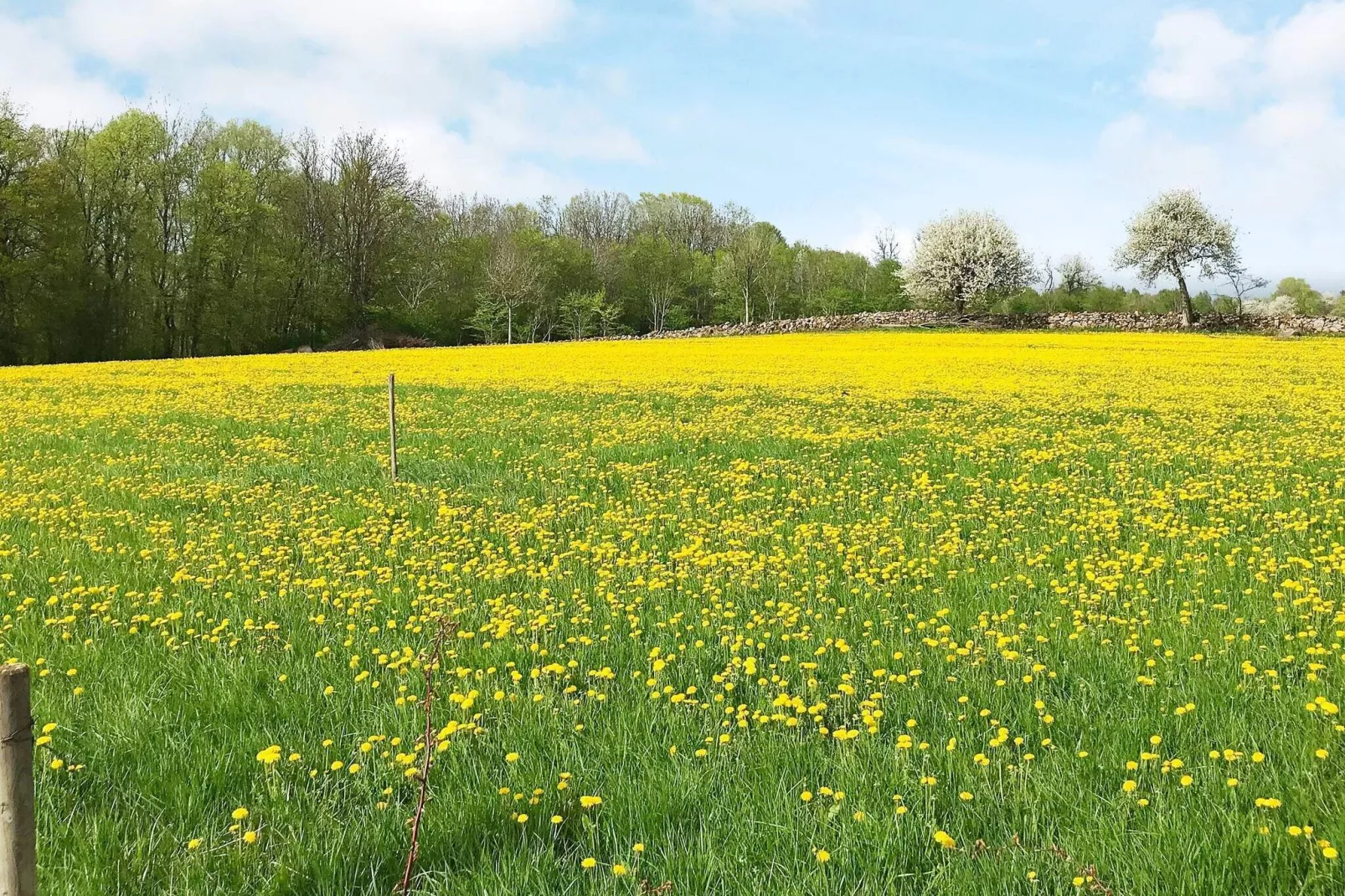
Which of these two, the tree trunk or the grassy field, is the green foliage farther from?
the grassy field

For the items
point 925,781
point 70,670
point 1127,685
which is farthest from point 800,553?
point 70,670

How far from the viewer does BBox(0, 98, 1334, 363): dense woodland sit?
45.3 metres

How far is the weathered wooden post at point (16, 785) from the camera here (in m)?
1.86

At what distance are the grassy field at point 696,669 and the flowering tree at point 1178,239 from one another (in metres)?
53.1

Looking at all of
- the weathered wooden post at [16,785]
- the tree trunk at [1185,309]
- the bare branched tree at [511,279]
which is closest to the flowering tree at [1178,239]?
the tree trunk at [1185,309]

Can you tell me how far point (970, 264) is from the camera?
205 ft

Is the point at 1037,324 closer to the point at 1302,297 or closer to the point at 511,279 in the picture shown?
the point at 511,279

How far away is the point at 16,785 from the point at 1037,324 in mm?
56487

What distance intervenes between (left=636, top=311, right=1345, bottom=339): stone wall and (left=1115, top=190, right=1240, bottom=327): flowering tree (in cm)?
743

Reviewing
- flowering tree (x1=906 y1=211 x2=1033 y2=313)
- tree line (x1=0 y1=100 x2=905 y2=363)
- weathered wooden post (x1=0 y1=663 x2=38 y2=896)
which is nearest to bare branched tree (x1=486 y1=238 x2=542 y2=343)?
tree line (x1=0 y1=100 x2=905 y2=363)

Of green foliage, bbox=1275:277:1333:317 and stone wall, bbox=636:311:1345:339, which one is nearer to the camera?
stone wall, bbox=636:311:1345:339

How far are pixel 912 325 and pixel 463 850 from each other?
53267 millimetres

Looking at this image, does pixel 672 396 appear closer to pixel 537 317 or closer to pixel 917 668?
pixel 917 668

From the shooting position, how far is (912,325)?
174 ft
